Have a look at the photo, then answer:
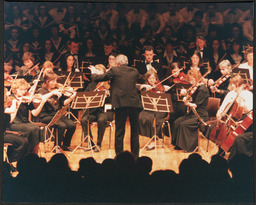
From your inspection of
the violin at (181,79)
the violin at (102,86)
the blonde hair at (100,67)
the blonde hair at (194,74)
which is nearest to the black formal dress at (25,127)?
the violin at (102,86)

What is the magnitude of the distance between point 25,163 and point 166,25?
124 inches

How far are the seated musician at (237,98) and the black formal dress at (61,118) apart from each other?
7.96 feet

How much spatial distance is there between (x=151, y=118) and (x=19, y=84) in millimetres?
2212

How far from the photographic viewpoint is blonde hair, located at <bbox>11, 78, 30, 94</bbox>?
26.7 feet

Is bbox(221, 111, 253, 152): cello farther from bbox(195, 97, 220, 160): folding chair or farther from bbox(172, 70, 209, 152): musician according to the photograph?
bbox(172, 70, 209, 152): musician

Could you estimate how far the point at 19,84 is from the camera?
8133mm

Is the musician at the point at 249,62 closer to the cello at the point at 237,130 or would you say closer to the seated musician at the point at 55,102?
the cello at the point at 237,130

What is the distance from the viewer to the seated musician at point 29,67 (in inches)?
318

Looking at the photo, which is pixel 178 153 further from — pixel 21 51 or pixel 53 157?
pixel 21 51

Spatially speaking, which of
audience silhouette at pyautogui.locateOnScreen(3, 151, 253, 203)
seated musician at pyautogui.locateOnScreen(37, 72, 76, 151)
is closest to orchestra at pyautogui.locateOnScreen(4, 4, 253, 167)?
seated musician at pyautogui.locateOnScreen(37, 72, 76, 151)

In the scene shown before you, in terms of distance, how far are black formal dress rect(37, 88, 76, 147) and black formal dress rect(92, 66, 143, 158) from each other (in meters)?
0.73

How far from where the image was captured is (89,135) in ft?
26.9

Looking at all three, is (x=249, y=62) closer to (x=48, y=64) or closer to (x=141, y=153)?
(x=141, y=153)

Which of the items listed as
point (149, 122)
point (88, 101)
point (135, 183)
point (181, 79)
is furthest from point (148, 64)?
point (135, 183)
